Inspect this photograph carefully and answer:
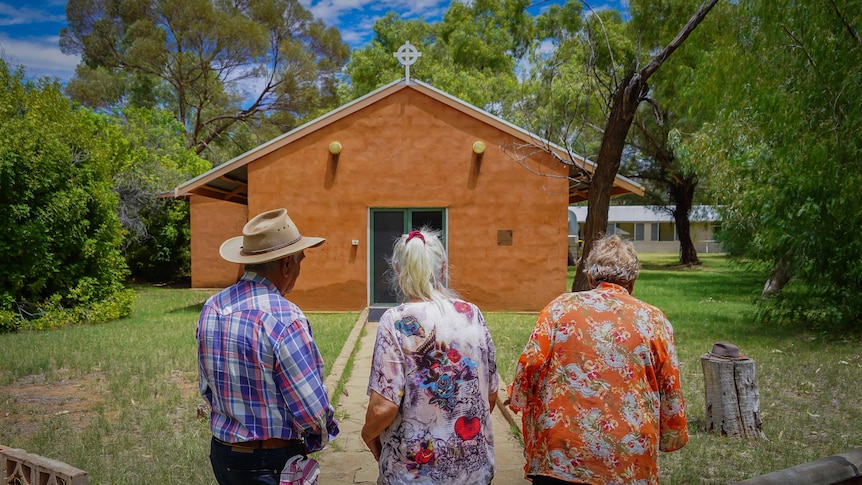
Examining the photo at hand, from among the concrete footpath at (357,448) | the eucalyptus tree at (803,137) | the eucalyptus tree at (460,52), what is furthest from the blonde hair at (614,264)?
the eucalyptus tree at (460,52)

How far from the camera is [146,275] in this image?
23.9m

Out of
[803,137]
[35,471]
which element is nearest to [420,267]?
[35,471]

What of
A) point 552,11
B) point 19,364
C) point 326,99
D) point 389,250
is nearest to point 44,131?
point 19,364

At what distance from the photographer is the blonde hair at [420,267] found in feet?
8.89

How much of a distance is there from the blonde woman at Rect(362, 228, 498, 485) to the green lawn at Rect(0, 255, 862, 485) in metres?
2.62

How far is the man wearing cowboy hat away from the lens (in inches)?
100

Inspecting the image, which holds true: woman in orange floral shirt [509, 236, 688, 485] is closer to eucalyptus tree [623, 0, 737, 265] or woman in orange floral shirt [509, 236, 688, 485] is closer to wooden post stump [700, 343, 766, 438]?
wooden post stump [700, 343, 766, 438]

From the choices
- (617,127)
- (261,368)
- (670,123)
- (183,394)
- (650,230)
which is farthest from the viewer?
(650,230)

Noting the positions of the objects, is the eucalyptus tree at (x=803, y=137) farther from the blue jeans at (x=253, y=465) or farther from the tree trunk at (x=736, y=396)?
the blue jeans at (x=253, y=465)

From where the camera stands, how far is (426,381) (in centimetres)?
268

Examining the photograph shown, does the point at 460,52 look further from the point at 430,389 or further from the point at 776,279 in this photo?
the point at 430,389

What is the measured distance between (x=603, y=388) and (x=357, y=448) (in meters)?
3.37

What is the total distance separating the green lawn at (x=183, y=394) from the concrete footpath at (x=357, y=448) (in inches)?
36.3

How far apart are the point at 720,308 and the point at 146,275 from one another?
64.5ft
